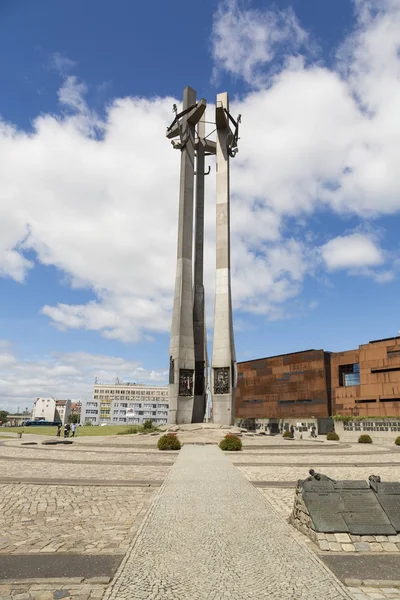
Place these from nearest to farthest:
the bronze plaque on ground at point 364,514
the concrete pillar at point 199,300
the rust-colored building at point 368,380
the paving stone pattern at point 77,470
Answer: the bronze plaque on ground at point 364,514 < the paving stone pattern at point 77,470 < the concrete pillar at point 199,300 < the rust-colored building at point 368,380

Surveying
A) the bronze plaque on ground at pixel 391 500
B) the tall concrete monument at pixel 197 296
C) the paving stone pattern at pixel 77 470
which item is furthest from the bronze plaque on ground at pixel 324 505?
the tall concrete monument at pixel 197 296

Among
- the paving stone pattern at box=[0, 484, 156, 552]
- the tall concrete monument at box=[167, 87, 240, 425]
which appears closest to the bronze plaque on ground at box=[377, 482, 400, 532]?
the paving stone pattern at box=[0, 484, 156, 552]

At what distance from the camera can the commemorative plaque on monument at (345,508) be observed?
20.6ft

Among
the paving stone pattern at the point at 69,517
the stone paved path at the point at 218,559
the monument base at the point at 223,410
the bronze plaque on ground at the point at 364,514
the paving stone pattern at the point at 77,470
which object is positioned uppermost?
the monument base at the point at 223,410

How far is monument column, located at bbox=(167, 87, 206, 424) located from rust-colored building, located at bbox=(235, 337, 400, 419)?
74.4 feet

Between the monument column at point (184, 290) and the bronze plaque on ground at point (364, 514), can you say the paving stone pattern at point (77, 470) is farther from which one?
the monument column at point (184, 290)

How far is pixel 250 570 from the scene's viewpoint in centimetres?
504

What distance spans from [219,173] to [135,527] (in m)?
40.6

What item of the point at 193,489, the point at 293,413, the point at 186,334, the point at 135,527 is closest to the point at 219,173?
the point at 186,334

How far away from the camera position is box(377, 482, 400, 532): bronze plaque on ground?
21.1ft

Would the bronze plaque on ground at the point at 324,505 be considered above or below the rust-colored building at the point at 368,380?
below

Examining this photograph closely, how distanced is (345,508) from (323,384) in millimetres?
49491

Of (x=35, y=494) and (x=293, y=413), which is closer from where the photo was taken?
(x=35, y=494)

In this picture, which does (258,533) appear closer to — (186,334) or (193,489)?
(193,489)
